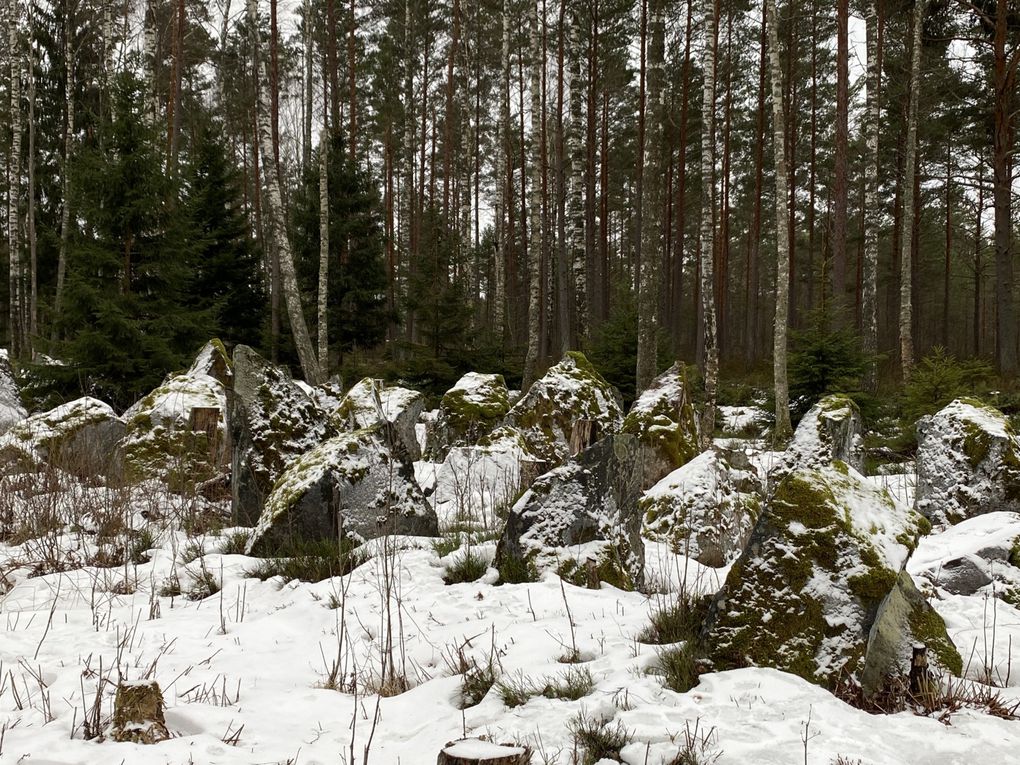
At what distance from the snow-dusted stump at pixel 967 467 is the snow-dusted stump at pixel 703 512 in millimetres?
1377

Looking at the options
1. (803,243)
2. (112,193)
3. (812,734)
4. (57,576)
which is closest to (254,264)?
(112,193)

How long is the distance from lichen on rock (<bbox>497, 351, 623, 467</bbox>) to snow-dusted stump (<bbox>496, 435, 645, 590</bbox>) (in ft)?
9.19

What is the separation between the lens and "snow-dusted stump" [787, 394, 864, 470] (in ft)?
18.1

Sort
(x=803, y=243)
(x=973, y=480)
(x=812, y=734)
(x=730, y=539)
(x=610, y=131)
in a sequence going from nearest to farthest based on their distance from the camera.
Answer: (x=812, y=734), (x=730, y=539), (x=973, y=480), (x=610, y=131), (x=803, y=243)

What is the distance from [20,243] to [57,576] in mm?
18370

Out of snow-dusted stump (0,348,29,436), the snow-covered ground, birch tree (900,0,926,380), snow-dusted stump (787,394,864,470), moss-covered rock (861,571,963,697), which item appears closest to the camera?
the snow-covered ground

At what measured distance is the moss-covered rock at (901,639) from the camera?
91.7 inches

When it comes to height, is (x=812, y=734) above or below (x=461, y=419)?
below

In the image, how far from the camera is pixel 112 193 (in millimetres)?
9938

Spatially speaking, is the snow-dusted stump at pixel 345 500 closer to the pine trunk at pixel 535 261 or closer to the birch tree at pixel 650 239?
the birch tree at pixel 650 239

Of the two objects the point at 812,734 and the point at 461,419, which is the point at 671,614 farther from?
the point at 461,419

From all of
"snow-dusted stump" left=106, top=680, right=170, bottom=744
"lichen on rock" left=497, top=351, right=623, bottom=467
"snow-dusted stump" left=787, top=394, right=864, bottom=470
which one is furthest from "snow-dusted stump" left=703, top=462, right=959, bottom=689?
"lichen on rock" left=497, top=351, right=623, bottom=467

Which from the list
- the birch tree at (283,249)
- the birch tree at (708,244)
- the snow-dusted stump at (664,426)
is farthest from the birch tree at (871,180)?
the birch tree at (283,249)

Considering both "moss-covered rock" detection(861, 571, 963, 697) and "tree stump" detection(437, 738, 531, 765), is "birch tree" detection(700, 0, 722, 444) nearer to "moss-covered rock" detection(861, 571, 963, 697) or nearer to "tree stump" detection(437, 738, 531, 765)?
"moss-covered rock" detection(861, 571, 963, 697)
